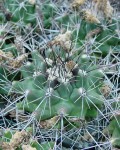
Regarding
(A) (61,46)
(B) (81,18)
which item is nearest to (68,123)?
(A) (61,46)

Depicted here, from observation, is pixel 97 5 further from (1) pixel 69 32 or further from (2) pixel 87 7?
(1) pixel 69 32

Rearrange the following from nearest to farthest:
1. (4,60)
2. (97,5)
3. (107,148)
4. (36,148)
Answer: (36,148), (107,148), (4,60), (97,5)

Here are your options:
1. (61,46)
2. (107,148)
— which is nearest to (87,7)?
(61,46)

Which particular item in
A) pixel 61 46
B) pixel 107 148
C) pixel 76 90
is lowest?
pixel 107 148

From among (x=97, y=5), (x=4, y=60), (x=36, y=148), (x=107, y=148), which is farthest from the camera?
(x=97, y=5)

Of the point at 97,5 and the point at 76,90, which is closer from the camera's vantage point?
the point at 76,90

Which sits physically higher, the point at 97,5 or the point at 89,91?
the point at 97,5

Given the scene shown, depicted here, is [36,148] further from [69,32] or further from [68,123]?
[69,32]
